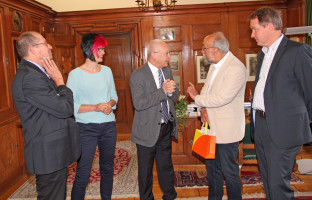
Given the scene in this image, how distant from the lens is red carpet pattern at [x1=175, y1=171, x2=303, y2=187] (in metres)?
3.75

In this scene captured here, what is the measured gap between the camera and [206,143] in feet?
8.60

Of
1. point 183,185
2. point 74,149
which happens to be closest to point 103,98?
point 74,149

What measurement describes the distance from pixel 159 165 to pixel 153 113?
581mm

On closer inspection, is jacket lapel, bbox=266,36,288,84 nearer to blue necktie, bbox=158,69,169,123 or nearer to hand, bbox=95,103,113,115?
blue necktie, bbox=158,69,169,123

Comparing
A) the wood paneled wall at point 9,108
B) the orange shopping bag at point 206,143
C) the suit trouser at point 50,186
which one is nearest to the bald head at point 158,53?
the orange shopping bag at point 206,143

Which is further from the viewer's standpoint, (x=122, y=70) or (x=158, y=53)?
(x=122, y=70)

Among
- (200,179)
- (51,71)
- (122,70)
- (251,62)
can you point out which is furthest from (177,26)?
(51,71)

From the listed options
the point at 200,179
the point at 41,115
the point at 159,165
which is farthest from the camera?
the point at 200,179

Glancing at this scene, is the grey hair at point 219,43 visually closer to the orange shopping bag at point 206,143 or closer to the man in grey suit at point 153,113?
the man in grey suit at point 153,113

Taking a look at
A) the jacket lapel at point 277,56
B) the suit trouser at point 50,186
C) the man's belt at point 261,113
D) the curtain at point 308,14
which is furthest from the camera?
the curtain at point 308,14

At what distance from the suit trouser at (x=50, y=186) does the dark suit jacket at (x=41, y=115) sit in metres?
0.07

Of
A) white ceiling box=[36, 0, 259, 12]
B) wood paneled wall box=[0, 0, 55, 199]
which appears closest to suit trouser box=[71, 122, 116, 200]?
wood paneled wall box=[0, 0, 55, 199]

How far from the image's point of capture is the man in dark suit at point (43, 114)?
6.50 ft

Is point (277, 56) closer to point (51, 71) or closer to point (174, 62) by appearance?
point (51, 71)
